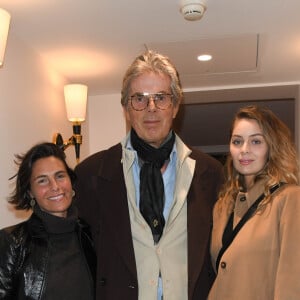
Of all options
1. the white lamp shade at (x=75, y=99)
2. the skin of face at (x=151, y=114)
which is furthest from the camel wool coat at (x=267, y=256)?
the white lamp shade at (x=75, y=99)

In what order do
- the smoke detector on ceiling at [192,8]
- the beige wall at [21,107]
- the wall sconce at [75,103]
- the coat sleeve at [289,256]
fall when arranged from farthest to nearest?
the wall sconce at [75,103], the beige wall at [21,107], the smoke detector on ceiling at [192,8], the coat sleeve at [289,256]

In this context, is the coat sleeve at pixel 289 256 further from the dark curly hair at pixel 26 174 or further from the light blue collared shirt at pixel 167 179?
the dark curly hair at pixel 26 174

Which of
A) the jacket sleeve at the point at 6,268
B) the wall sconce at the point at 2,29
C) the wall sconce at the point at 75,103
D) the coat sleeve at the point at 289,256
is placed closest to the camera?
the coat sleeve at the point at 289,256

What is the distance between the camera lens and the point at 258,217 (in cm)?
143

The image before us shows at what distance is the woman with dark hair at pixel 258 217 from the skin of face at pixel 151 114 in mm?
256

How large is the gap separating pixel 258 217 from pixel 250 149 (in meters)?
0.23

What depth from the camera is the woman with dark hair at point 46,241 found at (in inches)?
56.8

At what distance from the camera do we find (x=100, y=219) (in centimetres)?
159

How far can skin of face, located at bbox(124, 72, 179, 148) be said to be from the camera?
1.55m

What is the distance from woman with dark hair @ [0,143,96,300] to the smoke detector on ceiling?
82cm

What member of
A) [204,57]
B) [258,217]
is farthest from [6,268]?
[204,57]

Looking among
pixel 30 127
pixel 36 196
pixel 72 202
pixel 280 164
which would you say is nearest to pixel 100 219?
pixel 72 202

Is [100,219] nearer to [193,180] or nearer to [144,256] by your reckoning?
[144,256]

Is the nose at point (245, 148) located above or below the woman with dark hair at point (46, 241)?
above
